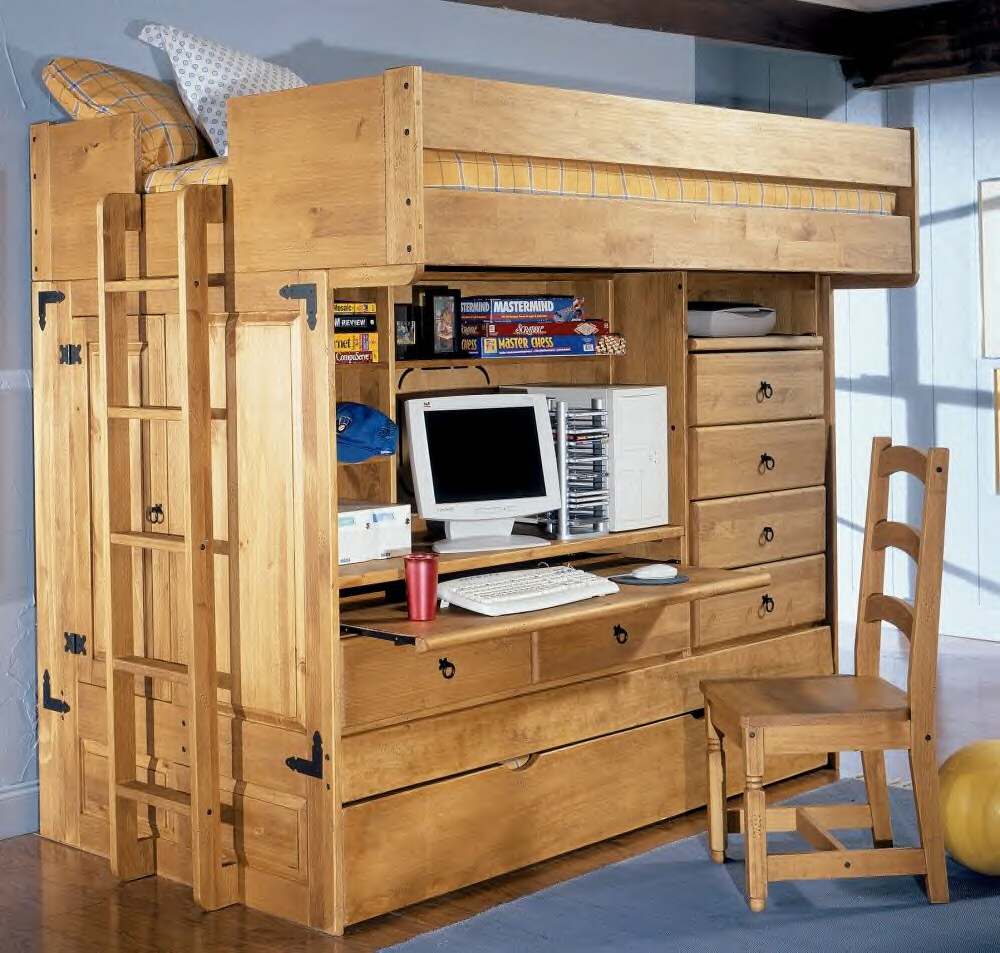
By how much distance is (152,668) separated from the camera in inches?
133

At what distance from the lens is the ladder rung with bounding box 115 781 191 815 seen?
3340mm

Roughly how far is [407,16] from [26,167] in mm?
1297

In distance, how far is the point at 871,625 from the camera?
359 centimetres

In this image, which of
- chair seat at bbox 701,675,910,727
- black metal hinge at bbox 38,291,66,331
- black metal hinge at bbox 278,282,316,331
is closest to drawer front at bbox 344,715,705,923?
chair seat at bbox 701,675,910,727

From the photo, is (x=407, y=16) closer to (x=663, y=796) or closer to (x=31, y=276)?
(x=31, y=276)

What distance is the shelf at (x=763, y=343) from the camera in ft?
13.4

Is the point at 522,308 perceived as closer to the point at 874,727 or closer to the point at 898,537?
the point at 898,537

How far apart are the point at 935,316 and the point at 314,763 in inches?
165

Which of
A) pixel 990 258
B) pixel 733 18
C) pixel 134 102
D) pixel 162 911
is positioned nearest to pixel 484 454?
pixel 134 102

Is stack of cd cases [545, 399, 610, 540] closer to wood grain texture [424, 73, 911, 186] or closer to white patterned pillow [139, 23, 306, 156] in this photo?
wood grain texture [424, 73, 911, 186]

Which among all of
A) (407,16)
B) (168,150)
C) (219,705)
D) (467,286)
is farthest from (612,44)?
(219,705)

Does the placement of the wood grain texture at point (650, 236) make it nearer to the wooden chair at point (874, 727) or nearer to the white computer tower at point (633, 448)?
the white computer tower at point (633, 448)

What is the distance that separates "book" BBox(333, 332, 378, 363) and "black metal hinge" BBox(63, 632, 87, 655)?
1.02 m

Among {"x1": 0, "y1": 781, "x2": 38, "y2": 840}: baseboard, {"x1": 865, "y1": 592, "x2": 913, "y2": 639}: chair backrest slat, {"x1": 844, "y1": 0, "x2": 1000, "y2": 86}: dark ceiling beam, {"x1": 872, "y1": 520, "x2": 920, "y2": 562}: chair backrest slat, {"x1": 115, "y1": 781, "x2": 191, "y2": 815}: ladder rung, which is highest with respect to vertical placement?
{"x1": 844, "y1": 0, "x2": 1000, "y2": 86}: dark ceiling beam
